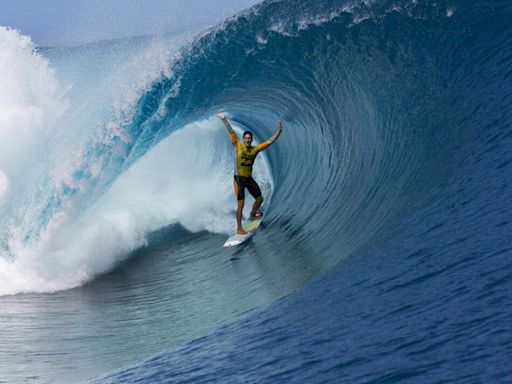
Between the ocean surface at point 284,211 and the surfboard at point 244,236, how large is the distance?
0.21m

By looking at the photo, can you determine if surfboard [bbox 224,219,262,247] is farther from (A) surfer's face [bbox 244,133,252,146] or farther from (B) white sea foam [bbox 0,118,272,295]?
(A) surfer's face [bbox 244,133,252,146]

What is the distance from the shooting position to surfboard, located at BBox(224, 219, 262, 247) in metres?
10.5

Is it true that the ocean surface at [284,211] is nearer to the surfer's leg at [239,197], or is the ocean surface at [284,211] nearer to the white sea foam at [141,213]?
the white sea foam at [141,213]

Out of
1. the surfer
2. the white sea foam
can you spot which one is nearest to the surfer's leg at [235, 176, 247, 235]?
the surfer

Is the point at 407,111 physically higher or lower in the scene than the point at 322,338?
higher

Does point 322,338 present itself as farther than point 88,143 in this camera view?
No

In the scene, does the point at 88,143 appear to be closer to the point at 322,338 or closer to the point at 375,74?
the point at 375,74

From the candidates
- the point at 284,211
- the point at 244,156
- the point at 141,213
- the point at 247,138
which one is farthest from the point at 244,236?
the point at 141,213

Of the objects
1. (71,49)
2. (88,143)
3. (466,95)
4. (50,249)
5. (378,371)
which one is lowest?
(378,371)

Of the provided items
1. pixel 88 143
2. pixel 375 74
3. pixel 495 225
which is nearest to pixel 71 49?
pixel 88 143

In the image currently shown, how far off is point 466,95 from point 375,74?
7.37 ft

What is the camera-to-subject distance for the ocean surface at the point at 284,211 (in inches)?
178

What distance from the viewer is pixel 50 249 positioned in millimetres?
11094

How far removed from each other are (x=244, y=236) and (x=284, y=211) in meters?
0.83
